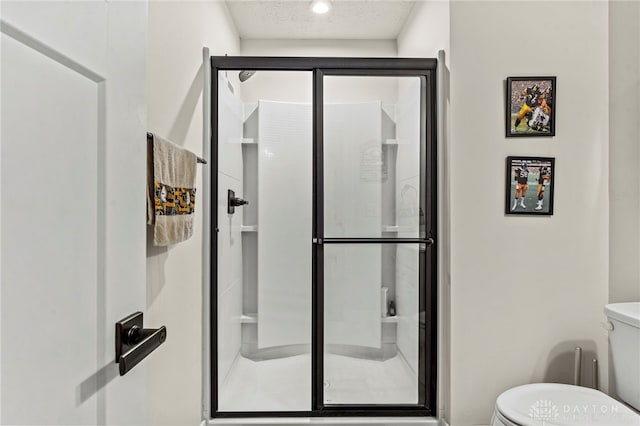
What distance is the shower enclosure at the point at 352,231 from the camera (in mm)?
2012

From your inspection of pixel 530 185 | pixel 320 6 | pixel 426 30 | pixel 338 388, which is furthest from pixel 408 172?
pixel 320 6

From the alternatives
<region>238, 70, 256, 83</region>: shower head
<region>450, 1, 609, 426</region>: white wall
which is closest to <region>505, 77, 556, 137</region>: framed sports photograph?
<region>450, 1, 609, 426</region>: white wall

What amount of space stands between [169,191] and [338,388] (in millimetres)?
1380

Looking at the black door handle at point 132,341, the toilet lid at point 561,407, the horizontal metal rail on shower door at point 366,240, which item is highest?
the horizontal metal rail on shower door at point 366,240

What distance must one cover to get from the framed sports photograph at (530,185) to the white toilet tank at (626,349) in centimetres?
52

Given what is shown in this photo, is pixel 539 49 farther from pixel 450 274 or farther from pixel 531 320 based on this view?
pixel 531 320

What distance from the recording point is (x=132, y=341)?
26.3 inches

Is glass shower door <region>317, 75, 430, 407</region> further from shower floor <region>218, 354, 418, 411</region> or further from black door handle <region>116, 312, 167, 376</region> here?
black door handle <region>116, 312, 167, 376</region>

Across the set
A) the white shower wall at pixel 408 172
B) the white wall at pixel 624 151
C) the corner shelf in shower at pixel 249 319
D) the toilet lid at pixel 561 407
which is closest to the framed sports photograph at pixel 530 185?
the white wall at pixel 624 151

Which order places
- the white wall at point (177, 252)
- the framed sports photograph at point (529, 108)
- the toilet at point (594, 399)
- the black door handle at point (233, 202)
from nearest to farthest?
the white wall at point (177, 252) → the toilet at point (594, 399) → the framed sports photograph at point (529, 108) → the black door handle at point (233, 202)

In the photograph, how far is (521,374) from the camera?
1884 mm

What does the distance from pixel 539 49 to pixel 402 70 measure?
641 mm

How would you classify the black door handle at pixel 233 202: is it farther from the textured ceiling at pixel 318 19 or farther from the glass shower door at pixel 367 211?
the textured ceiling at pixel 318 19

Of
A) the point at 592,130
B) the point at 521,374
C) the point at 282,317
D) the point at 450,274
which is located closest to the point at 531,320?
the point at 521,374
